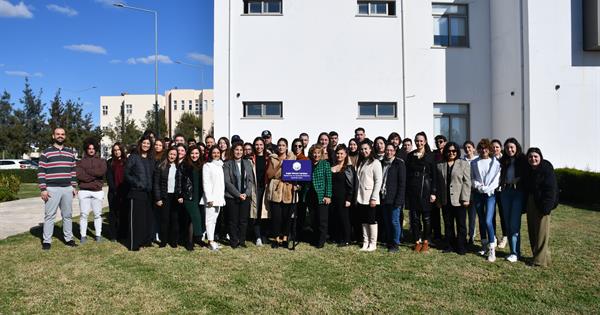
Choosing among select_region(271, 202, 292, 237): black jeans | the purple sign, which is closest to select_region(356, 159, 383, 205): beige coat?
the purple sign

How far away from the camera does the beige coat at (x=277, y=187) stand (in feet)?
25.0

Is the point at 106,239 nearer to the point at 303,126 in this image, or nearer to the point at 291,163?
the point at 291,163

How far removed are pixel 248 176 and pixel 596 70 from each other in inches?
486

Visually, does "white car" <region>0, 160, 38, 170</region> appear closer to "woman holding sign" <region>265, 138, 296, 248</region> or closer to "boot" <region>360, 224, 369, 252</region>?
"woman holding sign" <region>265, 138, 296, 248</region>

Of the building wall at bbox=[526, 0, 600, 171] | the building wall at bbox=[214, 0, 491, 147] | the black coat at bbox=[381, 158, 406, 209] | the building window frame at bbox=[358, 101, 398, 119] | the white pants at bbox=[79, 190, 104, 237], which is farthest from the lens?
the building window frame at bbox=[358, 101, 398, 119]

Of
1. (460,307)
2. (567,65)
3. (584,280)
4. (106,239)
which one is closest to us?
(460,307)

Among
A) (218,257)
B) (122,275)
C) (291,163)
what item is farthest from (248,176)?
(122,275)

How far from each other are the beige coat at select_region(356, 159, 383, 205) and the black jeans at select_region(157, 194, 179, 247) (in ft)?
10.6

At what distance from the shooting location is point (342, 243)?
7734 mm

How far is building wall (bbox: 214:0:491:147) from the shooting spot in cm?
1421

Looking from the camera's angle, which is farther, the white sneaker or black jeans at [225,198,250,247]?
black jeans at [225,198,250,247]

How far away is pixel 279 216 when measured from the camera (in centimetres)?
773

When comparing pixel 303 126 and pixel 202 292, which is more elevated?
pixel 303 126

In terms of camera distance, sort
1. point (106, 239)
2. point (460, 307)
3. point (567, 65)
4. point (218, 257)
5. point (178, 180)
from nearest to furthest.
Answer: point (460, 307)
point (218, 257)
point (178, 180)
point (106, 239)
point (567, 65)
